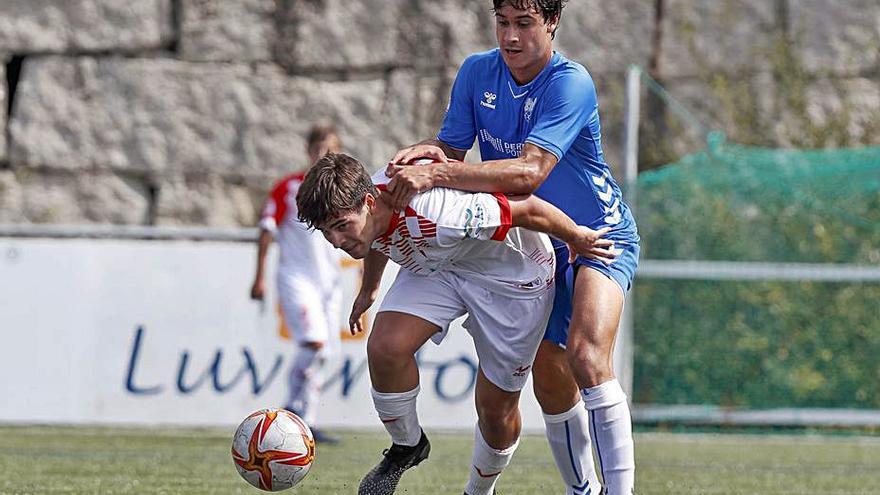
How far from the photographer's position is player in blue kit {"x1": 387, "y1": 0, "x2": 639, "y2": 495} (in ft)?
16.1

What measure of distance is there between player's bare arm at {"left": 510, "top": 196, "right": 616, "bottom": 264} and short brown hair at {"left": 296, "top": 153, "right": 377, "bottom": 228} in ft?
1.60

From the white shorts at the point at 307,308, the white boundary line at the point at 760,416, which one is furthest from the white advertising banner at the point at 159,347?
the white boundary line at the point at 760,416

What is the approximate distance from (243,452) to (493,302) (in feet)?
3.49

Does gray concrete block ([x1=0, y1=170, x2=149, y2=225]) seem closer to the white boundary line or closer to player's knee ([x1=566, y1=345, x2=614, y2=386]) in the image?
the white boundary line

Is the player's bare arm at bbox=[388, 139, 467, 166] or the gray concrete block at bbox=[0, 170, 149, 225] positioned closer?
the player's bare arm at bbox=[388, 139, 467, 166]

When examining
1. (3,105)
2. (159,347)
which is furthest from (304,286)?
(3,105)

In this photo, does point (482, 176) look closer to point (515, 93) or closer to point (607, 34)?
point (515, 93)

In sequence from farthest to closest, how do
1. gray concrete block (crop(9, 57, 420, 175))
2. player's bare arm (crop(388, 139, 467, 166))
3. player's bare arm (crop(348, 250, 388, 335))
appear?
gray concrete block (crop(9, 57, 420, 175)) → player's bare arm (crop(348, 250, 388, 335)) → player's bare arm (crop(388, 139, 467, 166))

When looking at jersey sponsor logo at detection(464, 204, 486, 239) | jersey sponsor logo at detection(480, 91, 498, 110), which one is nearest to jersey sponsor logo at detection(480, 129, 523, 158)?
jersey sponsor logo at detection(480, 91, 498, 110)


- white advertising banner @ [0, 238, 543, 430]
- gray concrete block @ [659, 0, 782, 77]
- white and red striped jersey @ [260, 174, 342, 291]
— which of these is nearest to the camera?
white and red striped jersey @ [260, 174, 342, 291]

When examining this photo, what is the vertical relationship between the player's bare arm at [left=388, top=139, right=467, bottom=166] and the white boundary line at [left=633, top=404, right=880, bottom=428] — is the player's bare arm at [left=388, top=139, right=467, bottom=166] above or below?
above

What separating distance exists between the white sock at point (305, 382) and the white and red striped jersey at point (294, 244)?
502 mm

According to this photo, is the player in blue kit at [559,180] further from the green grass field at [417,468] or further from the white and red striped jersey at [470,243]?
the green grass field at [417,468]

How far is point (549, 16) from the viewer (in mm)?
5078
